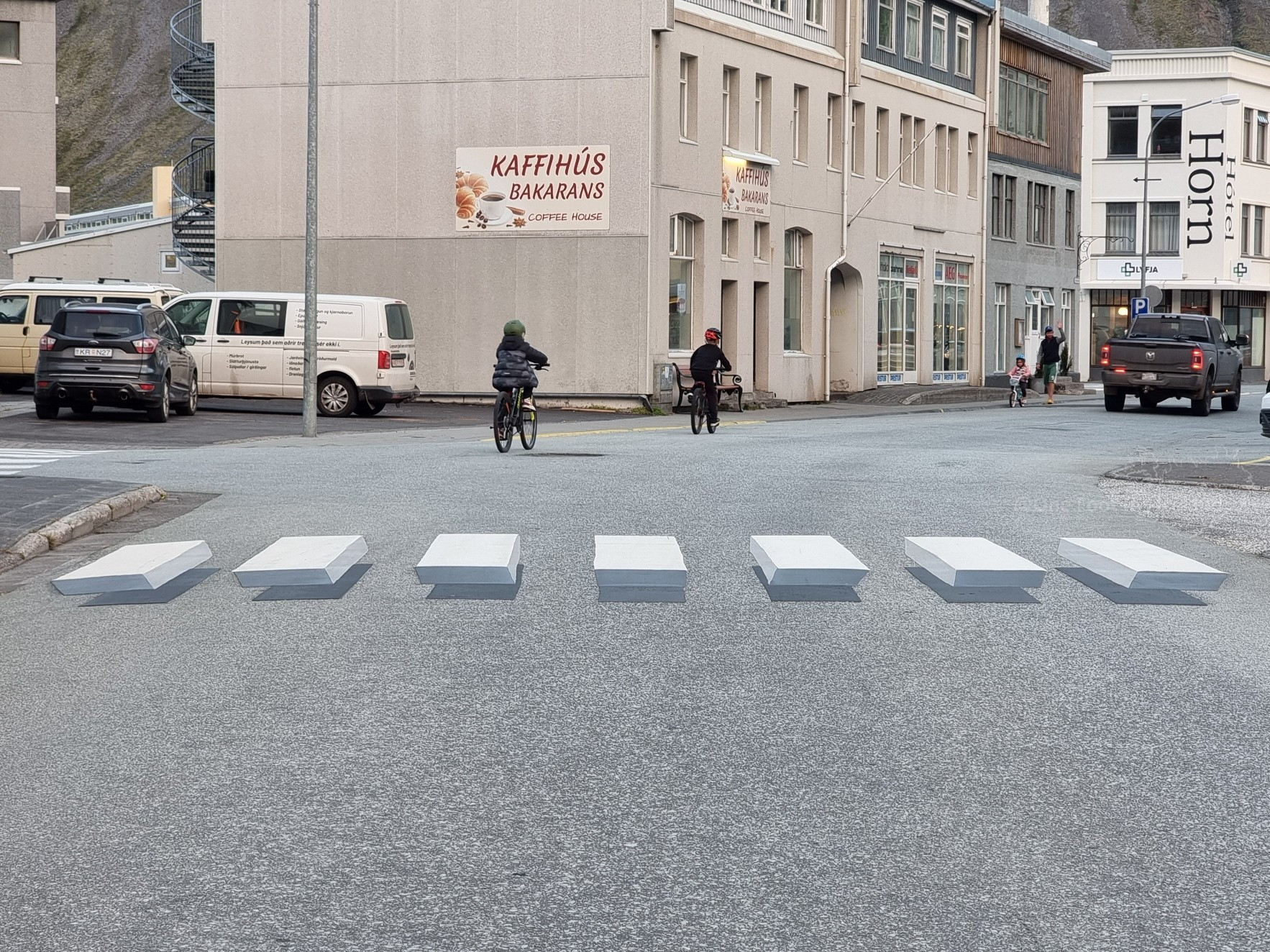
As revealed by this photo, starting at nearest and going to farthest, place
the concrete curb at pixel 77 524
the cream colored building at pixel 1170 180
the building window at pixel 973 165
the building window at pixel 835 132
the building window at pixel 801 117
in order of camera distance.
→ the concrete curb at pixel 77 524 → the building window at pixel 801 117 → the building window at pixel 835 132 → the building window at pixel 973 165 → the cream colored building at pixel 1170 180

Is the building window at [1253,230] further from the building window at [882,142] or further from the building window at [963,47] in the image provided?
the building window at [882,142]

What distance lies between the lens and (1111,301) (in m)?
73.4

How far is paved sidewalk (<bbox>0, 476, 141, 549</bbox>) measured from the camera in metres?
12.9

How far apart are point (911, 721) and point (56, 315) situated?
22.3m

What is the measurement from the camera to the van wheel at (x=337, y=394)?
103ft

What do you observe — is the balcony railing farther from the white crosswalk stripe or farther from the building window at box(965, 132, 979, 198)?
the building window at box(965, 132, 979, 198)

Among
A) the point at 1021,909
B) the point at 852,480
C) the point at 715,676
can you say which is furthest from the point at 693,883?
the point at 852,480

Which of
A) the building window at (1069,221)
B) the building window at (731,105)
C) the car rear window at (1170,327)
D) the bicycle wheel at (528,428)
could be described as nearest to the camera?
the bicycle wheel at (528,428)

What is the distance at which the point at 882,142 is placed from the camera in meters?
48.6

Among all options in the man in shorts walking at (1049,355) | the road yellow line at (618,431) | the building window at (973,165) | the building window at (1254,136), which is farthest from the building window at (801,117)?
the building window at (1254,136)

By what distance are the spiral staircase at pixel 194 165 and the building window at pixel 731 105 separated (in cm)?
1117

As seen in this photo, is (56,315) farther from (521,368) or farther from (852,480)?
(852,480)

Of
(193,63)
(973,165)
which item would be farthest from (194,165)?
(973,165)

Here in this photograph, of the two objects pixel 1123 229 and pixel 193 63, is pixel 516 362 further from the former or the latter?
pixel 1123 229
